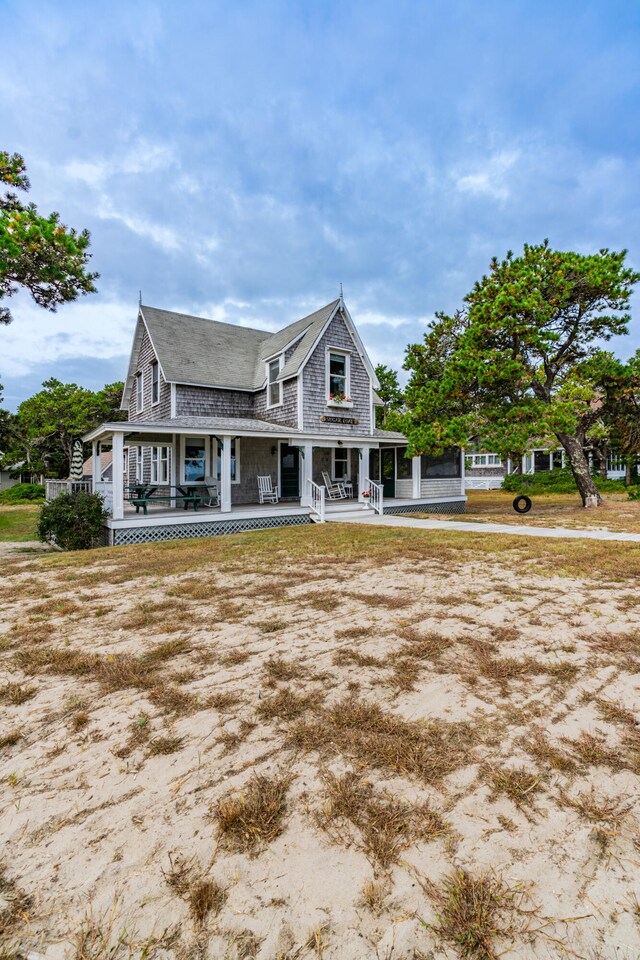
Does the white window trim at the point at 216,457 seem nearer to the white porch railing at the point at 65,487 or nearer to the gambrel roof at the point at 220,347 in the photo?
the gambrel roof at the point at 220,347

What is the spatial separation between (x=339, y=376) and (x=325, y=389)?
98 cm

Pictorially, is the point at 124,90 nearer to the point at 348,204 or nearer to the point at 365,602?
the point at 348,204

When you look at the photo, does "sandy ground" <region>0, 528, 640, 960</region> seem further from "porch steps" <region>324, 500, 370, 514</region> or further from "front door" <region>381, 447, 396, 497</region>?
"front door" <region>381, 447, 396, 497</region>

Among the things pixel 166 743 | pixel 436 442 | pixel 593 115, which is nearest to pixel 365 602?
pixel 166 743

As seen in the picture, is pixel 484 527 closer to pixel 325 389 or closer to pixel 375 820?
pixel 325 389

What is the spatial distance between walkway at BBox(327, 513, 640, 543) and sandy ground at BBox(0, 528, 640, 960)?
726cm

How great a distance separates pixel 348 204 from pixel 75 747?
3701 centimetres

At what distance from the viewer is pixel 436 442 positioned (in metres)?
17.2

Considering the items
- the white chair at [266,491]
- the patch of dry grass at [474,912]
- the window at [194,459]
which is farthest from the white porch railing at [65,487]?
the patch of dry grass at [474,912]

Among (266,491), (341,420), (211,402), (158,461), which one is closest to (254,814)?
(266,491)

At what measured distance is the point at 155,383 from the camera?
57.9 ft

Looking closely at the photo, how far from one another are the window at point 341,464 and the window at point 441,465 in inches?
136

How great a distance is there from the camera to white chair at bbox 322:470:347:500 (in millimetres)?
18234

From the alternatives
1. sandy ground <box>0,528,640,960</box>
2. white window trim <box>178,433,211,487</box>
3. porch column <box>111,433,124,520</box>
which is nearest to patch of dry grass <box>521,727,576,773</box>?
sandy ground <box>0,528,640,960</box>
